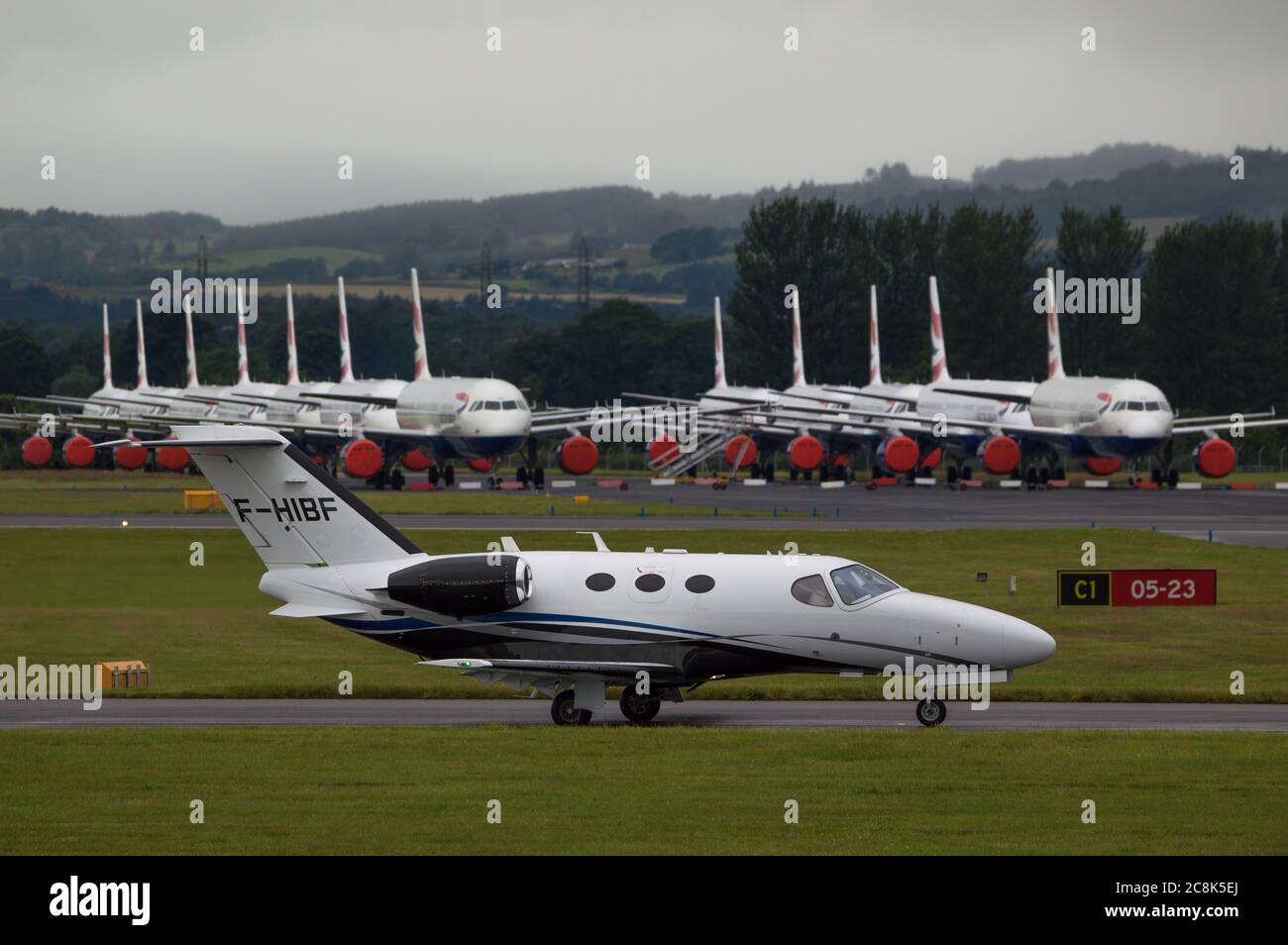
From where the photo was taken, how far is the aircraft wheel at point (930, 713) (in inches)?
1055

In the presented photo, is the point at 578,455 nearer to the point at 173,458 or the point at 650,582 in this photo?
the point at 173,458

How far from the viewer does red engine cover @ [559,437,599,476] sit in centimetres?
9542

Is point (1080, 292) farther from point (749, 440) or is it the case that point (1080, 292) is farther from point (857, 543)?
point (857, 543)

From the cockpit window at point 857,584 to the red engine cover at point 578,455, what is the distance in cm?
6803

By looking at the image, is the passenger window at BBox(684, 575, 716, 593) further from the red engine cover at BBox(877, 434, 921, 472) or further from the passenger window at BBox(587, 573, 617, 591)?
the red engine cover at BBox(877, 434, 921, 472)

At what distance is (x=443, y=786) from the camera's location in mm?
21203

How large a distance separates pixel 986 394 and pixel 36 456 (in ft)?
212

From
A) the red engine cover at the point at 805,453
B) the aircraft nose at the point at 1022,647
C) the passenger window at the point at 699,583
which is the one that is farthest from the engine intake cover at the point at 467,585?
the red engine cover at the point at 805,453

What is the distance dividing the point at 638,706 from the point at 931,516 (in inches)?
1854

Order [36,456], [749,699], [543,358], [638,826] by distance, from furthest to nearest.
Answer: [543,358]
[36,456]
[749,699]
[638,826]

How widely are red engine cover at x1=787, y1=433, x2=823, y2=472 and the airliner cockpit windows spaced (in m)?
77.0

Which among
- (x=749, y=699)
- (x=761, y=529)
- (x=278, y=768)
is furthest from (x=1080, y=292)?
(x=278, y=768)

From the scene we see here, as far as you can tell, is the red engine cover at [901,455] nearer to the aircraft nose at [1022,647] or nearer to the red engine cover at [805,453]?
the red engine cover at [805,453]

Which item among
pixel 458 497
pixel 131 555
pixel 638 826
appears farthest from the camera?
pixel 458 497
